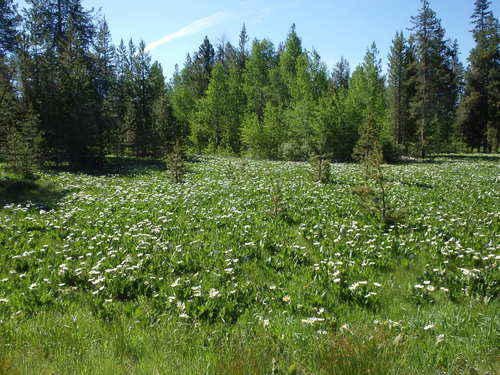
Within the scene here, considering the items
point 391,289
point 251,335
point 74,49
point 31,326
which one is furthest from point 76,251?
point 74,49

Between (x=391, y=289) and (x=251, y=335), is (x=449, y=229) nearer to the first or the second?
(x=391, y=289)

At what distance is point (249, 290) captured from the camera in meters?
5.16

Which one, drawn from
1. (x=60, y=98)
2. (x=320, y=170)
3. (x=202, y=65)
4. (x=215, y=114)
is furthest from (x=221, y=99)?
(x=320, y=170)

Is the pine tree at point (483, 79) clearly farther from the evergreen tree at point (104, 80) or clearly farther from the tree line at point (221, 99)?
the evergreen tree at point (104, 80)

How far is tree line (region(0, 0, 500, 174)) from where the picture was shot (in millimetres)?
24500

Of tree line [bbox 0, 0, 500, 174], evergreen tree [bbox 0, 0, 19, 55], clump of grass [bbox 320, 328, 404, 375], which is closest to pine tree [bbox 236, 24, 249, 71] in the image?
tree line [bbox 0, 0, 500, 174]

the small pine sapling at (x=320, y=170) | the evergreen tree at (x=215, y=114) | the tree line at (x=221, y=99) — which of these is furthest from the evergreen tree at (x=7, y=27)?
the small pine sapling at (x=320, y=170)

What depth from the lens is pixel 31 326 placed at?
4117 millimetres

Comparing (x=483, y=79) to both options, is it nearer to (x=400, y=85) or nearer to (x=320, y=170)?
(x=400, y=85)

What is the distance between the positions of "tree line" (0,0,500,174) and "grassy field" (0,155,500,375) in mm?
10632

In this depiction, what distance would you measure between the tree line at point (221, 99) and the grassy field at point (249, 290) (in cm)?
1063

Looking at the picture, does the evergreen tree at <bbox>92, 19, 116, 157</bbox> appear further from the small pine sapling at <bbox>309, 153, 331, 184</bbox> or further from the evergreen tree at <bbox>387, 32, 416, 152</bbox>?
the evergreen tree at <bbox>387, 32, 416, 152</bbox>

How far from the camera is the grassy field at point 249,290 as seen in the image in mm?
3307

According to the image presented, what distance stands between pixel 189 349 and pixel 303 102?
35744mm
